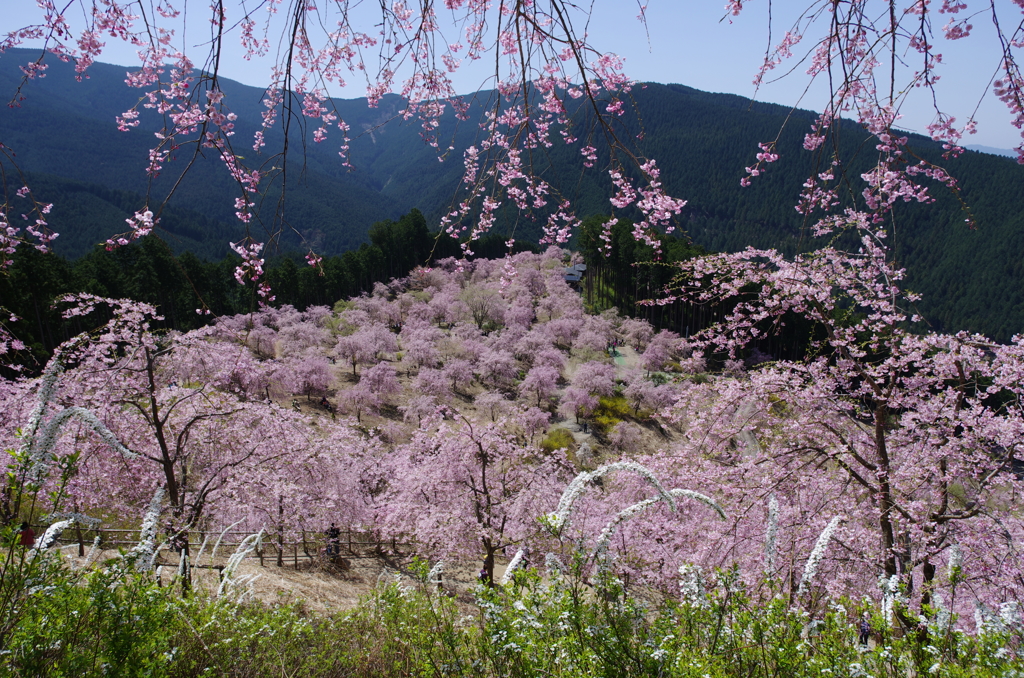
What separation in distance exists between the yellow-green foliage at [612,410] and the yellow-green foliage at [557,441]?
8.45 ft

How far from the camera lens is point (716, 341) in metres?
7.56

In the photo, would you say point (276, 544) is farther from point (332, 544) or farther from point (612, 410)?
point (612, 410)

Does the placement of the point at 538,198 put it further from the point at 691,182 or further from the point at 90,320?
the point at 691,182

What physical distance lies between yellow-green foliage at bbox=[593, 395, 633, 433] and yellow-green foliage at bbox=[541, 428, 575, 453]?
258 centimetres

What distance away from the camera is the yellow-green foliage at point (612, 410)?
29.3m

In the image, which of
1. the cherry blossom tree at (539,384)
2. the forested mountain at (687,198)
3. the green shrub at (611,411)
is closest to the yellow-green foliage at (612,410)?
the green shrub at (611,411)

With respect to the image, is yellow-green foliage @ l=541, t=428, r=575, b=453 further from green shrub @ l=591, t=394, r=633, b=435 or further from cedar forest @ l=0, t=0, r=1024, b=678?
cedar forest @ l=0, t=0, r=1024, b=678

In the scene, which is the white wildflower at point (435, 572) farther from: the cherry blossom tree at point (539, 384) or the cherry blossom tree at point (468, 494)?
the cherry blossom tree at point (539, 384)

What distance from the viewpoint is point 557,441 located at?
1044 inches

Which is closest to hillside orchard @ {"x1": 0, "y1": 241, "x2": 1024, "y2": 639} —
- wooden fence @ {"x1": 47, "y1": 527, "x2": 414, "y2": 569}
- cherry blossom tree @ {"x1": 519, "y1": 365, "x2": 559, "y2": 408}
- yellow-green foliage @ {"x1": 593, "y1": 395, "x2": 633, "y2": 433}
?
wooden fence @ {"x1": 47, "y1": 527, "x2": 414, "y2": 569}

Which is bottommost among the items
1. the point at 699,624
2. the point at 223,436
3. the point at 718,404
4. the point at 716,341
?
the point at 223,436

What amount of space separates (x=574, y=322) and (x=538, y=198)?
3917 cm

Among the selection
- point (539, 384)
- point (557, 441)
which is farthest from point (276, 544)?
point (539, 384)

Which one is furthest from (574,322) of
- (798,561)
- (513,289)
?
(798,561)
